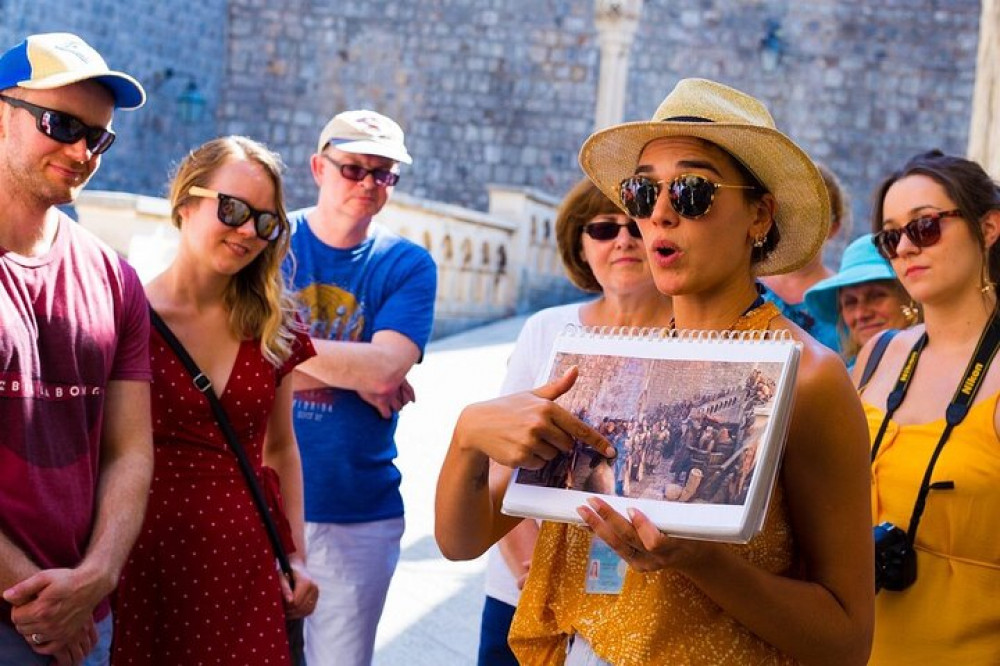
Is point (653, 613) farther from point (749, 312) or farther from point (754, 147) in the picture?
point (754, 147)

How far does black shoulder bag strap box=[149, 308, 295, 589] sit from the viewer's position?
119 inches

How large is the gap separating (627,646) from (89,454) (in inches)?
47.8

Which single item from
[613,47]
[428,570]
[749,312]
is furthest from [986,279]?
[613,47]

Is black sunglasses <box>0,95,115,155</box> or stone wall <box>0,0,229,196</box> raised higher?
black sunglasses <box>0,95,115,155</box>

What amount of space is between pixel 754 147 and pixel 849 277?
222cm

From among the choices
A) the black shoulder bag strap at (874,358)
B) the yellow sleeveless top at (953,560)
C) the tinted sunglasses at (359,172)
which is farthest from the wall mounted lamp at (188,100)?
the yellow sleeveless top at (953,560)

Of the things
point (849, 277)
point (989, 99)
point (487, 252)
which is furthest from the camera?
point (487, 252)

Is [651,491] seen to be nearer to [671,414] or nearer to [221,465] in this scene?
[671,414]

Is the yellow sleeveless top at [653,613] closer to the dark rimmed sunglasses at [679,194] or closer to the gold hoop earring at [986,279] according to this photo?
the dark rimmed sunglasses at [679,194]

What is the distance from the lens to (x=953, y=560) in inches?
112

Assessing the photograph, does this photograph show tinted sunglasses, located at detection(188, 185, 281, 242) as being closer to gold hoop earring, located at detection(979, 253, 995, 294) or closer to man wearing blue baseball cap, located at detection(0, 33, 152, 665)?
man wearing blue baseball cap, located at detection(0, 33, 152, 665)

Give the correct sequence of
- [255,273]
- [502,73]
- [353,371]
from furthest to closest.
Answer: [502,73] < [353,371] < [255,273]

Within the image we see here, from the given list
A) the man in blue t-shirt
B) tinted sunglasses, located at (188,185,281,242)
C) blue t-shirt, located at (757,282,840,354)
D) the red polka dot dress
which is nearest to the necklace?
the red polka dot dress

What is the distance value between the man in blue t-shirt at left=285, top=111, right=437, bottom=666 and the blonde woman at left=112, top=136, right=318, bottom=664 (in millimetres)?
482
